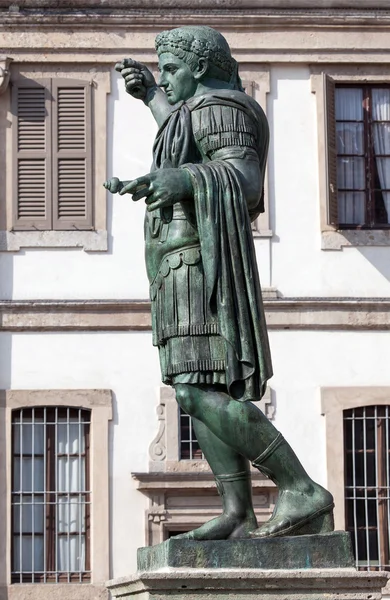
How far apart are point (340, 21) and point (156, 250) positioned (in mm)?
14674

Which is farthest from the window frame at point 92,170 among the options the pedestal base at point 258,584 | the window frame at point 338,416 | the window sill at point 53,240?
the pedestal base at point 258,584

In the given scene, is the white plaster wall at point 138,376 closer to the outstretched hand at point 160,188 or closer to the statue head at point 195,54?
the statue head at point 195,54

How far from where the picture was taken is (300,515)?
7.29 m

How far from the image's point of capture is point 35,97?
21797 millimetres

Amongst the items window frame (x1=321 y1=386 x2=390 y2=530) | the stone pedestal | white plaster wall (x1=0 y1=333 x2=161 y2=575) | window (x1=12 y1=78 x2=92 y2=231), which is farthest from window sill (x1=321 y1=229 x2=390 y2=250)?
the stone pedestal

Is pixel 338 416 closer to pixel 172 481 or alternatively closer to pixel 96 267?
pixel 172 481

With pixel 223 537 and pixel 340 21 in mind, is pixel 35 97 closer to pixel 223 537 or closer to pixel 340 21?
pixel 340 21

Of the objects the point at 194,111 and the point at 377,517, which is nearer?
the point at 194,111

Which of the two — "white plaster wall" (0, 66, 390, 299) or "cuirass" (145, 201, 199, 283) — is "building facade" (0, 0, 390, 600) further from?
"cuirass" (145, 201, 199, 283)

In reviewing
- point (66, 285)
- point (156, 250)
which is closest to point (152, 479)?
point (66, 285)

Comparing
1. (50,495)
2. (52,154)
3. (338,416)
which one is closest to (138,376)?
(50,495)

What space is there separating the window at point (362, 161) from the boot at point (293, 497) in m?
14.3

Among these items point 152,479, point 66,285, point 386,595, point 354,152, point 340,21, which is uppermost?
point 340,21

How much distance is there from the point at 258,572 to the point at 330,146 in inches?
587
